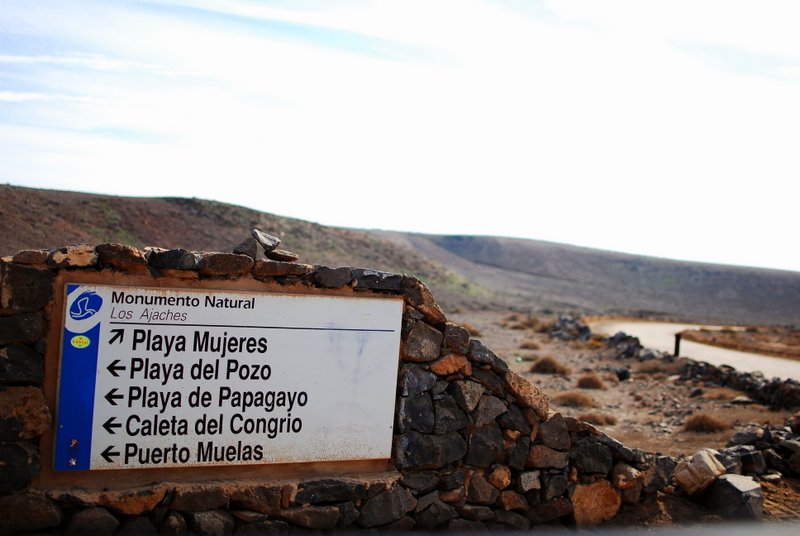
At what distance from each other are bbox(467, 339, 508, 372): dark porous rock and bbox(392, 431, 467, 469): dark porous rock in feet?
2.10

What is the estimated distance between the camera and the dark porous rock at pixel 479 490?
6656 mm

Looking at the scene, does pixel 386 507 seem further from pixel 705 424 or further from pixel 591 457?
pixel 705 424

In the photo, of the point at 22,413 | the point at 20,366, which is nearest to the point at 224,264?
the point at 20,366

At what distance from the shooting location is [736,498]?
7395 mm

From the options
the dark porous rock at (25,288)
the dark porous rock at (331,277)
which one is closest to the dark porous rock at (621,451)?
the dark porous rock at (331,277)

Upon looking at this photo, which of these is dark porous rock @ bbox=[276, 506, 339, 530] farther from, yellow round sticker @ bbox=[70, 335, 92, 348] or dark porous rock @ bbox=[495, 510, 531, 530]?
yellow round sticker @ bbox=[70, 335, 92, 348]

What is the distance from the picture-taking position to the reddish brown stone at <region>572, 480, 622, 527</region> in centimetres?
707

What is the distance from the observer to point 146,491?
17.7 feet

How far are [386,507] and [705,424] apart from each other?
28.6 feet

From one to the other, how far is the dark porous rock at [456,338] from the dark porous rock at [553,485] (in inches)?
55.4

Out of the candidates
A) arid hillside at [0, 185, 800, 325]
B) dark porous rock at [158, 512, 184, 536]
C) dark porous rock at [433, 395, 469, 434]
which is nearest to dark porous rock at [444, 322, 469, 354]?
dark porous rock at [433, 395, 469, 434]

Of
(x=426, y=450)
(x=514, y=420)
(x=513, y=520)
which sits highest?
(x=514, y=420)

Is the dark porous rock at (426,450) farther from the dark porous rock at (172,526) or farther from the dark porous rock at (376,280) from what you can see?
the dark porous rock at (172,526)

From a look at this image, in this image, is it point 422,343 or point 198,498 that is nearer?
point 198,498
